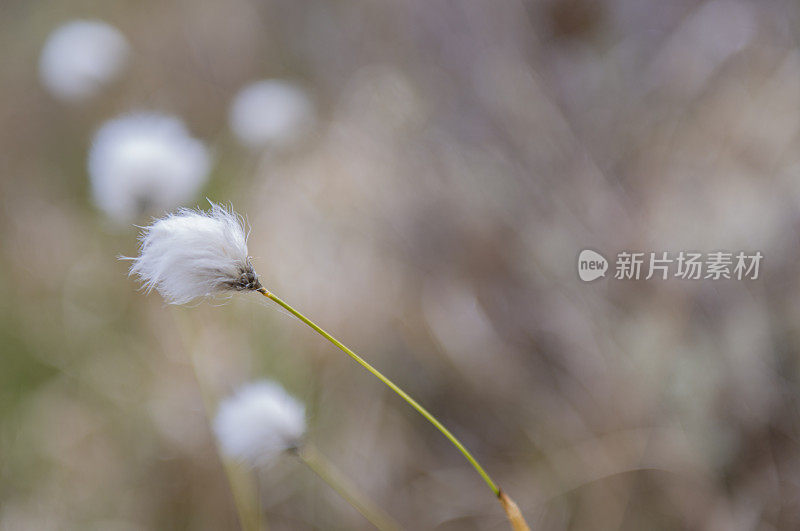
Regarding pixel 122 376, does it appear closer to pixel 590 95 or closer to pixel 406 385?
pixel 406 385

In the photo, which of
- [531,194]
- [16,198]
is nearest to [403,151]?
[531,194]

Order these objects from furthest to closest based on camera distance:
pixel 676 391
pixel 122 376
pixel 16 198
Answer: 1. pixel 16 198
2. pixel 122 376
3. pixel 676 391

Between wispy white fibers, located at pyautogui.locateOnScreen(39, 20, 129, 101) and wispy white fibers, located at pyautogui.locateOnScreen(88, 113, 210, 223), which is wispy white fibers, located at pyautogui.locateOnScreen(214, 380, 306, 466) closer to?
wispy white fibers, located at pyautogui.locateOnScreen(88, 113, 210, 223)

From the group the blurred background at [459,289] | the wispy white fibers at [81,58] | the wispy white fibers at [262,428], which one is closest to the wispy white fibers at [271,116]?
the blurred background at [459,289]

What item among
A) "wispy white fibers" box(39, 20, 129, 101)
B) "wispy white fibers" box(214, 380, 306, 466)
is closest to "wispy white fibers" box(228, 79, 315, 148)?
"wispy white fibers" box(39, 20, 129, 101)

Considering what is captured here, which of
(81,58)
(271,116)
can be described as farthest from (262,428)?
(81,58)

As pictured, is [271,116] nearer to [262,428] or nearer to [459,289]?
[459,289]
